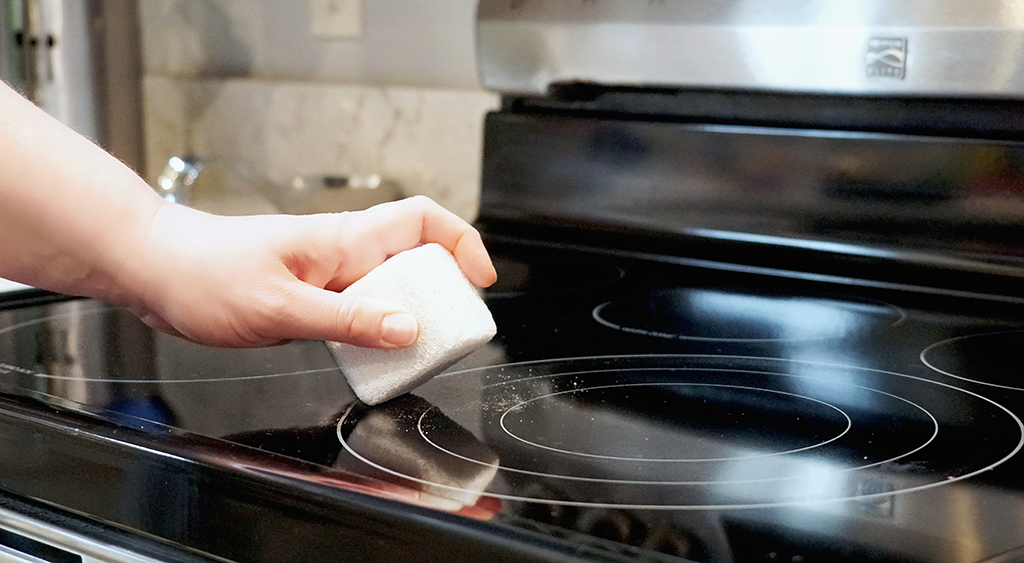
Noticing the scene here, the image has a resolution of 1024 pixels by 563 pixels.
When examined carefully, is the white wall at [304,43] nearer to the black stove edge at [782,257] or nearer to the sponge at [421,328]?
the black stove edge at [782,257]

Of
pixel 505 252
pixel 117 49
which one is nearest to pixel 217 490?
pixel 505 252

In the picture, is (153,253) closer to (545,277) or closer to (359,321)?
(359,321)

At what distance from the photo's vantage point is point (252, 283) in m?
0.49

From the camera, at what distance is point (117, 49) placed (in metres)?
1.16

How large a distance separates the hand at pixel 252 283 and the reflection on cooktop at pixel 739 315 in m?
0.23

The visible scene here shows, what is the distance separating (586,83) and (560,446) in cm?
53

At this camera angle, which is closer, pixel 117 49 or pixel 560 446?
pixel 560 446

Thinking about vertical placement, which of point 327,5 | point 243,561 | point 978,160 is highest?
point 327,5

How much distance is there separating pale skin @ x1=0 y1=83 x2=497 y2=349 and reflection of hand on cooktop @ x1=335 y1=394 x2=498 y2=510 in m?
Result: 0.04

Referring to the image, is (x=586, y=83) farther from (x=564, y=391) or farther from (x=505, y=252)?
(x=564, y=391)

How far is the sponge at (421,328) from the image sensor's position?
48 centimetres

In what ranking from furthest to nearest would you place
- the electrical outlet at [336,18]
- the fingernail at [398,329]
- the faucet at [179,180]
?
the electrical outlet at [336,18]
the faucet at [179,180]
the fingernail at [398,329]

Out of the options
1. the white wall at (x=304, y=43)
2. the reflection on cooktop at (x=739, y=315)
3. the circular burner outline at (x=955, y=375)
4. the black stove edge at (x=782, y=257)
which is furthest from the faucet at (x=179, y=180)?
the circular burner outline at (x=955, y=375)

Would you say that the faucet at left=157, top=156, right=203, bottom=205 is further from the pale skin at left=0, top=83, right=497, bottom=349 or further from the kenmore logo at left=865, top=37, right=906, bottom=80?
the kenmore logo at left=865, top=37, right=906, bottom=80
